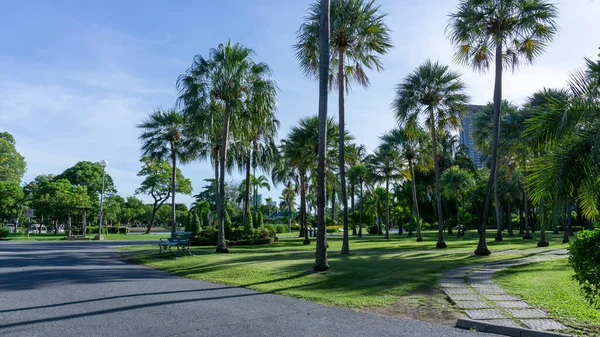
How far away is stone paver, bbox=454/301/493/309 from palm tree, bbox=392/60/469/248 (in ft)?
52.0

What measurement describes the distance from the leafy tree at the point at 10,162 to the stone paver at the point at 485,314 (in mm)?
60683

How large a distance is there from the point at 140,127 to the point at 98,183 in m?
29.8

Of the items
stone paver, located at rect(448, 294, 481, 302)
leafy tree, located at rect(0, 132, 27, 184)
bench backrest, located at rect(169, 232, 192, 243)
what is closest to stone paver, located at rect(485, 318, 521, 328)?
stone paver, located at rect(448, 294, 481, 302)

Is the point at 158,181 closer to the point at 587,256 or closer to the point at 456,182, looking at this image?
the point at 456,182

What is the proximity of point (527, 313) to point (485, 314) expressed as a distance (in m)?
0.63

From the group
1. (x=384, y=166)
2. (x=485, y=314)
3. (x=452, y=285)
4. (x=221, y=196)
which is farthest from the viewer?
(x=384, y=166)

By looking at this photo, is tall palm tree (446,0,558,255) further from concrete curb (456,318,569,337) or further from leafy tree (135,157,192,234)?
leafy tree (135,157,192,234)

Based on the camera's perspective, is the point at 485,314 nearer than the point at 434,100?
Yes

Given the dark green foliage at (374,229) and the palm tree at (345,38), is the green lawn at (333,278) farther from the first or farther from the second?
the dark green foliage at (374,229)

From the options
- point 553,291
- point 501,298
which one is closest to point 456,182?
point 553,291

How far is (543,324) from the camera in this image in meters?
5.52

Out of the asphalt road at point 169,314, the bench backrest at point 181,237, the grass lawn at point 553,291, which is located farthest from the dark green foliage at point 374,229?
the asphalt road at point 169,314

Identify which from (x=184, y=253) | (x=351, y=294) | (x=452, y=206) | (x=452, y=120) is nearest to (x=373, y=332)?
(x=351, y=294)

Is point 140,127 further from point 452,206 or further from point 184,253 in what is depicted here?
point 452,206
